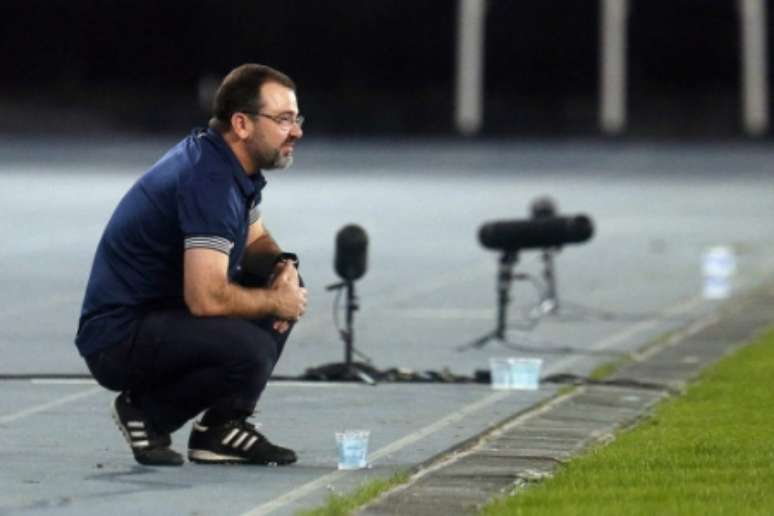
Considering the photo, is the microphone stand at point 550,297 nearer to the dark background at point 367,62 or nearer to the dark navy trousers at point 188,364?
the dark navy trousers at point 188,364

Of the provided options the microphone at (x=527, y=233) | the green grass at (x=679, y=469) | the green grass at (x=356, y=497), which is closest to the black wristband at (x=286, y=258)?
the green grass at (x=356, y=497)

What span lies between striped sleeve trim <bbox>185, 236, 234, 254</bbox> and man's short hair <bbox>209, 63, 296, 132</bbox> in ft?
1.55

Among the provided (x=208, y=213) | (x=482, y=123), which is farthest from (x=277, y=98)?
A: (x=482, y=123)

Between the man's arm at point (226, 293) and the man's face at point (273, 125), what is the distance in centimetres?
45

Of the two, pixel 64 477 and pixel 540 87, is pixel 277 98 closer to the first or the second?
pixel 64 477

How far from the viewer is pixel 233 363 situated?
29.6 feet

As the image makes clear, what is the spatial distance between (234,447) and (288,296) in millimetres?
660

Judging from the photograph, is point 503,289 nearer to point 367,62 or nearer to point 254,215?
point 254,215

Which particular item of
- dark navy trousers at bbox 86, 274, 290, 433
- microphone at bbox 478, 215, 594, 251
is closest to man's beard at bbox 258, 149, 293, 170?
dark navy trousers at bbox 86, 274, 290, 433

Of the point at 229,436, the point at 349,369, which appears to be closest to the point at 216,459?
the point at 229,436

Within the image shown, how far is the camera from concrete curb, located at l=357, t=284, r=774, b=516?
825 cm

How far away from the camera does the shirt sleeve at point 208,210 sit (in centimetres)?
880

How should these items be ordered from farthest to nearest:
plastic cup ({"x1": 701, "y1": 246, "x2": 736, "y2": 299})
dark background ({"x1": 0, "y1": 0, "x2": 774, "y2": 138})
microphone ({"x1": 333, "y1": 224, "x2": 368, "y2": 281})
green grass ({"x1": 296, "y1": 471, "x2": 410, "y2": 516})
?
dark background ({"x1": 0, "y1": 0, "x2": 774, "y2": 138}) → plastic cup ({"x1": 701, "y1": 246, "x2": 736, "y2": 299}) → microphone ({"x1": 333, "y1": 224, "x2": 368, "y2": 281}) → green grass ({"x1": 296, "y1": 471, "x2": 410, "y2": 516})

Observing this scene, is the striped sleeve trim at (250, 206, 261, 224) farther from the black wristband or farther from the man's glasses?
the man's glasses
